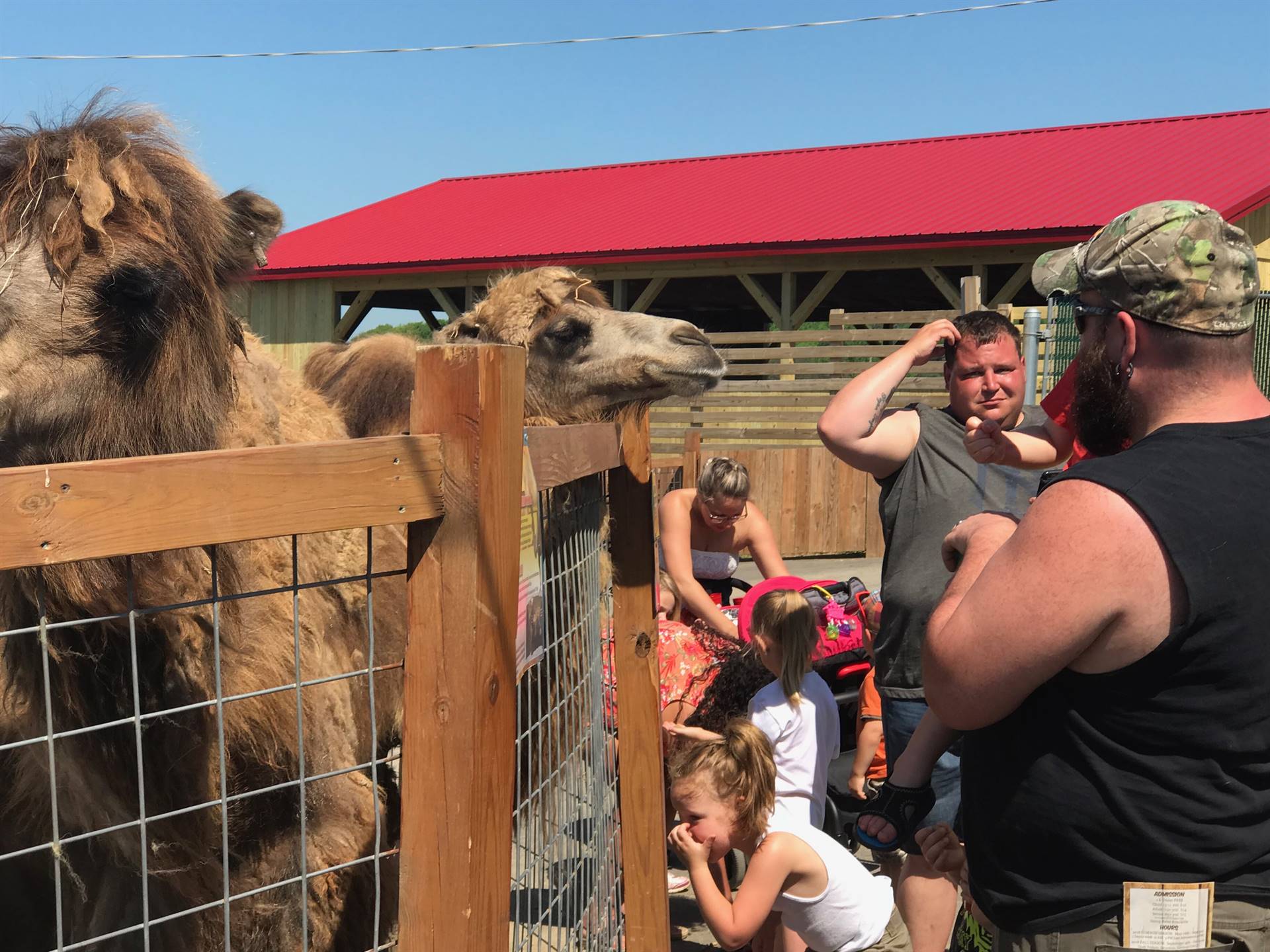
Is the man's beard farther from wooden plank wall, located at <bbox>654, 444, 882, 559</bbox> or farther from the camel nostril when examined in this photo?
wooden plank wall, located at <bbox>654, 444, 882, 559</bbox>

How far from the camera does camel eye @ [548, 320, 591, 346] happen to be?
233 inches

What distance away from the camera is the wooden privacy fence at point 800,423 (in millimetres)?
12672

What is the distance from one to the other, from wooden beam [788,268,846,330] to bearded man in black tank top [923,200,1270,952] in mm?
14942

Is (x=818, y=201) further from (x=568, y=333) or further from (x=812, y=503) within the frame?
(x=568, y=333)

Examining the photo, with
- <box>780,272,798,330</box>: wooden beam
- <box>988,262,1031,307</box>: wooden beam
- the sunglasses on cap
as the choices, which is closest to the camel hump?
the sunglasses on cap

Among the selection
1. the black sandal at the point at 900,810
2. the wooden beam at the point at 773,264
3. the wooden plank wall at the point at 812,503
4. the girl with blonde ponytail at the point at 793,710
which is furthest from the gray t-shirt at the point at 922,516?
the wooden beam at the point at 773,264

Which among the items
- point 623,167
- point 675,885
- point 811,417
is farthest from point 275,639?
point 623,167

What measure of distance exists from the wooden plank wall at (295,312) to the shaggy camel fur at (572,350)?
1478cm

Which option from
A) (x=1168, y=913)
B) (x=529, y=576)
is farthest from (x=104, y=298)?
(x=1168, y=913)

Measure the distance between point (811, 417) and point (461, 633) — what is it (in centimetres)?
1259

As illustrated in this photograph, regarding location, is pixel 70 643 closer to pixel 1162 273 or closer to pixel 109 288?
pixel 109 288

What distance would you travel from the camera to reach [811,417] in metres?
14.0

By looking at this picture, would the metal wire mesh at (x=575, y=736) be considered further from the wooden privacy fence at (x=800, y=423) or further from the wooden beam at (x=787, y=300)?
the wooden beam at (x=787, y=300)

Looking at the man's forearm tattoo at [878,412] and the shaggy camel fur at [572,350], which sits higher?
the shaggy camel fur at [572,350]
